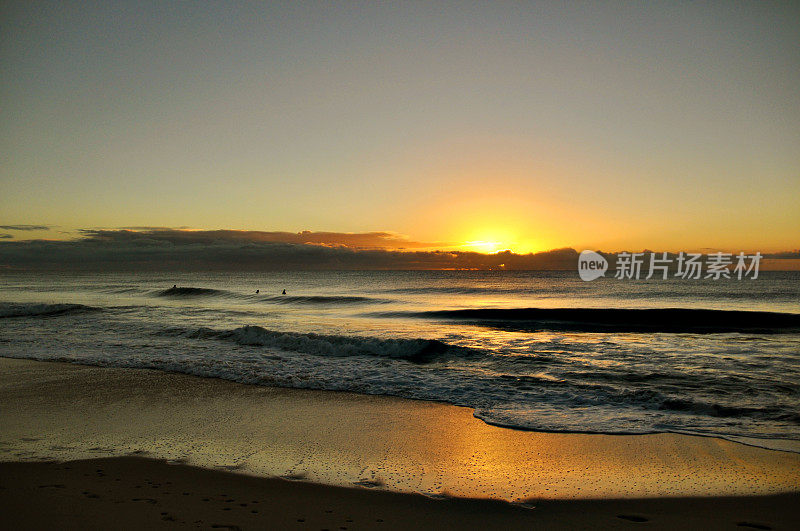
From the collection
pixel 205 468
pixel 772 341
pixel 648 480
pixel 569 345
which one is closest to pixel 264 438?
pixel 205 468

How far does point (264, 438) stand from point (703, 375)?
9220mm

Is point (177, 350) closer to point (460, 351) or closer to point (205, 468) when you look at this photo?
point (460, 351)

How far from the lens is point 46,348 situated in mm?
13922

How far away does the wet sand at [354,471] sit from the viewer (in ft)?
13.6

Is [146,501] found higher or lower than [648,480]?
lower

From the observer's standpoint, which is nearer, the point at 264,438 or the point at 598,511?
the point at 598,511

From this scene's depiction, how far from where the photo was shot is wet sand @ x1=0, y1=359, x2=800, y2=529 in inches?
163

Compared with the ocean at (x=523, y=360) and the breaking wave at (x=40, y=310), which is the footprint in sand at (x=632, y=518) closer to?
the ocean at (x=523, y=360)

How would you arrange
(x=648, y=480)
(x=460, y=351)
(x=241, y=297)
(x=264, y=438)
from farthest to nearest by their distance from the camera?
(x=241, y=297) < (x=460, y=351) < (x=264, y=438) < (x=648, y=480)

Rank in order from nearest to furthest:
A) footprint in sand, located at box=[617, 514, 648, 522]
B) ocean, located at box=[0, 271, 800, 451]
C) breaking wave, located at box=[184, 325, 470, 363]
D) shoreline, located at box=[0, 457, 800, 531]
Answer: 1. shoreline, located at box=[0, 457, 800, 531]
2. footprint in sand, located at box=[617, 514, 648, 522]
3. ocean, located at box=[0, 271, 800, 451]
4. breaking wave, located at box=[184, 325, 470, 363]

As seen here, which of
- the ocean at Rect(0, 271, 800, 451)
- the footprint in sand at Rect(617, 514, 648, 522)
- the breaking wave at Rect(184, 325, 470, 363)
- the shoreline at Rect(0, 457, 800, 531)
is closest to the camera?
the shoreline at Rect(0, 457, 800, 531)

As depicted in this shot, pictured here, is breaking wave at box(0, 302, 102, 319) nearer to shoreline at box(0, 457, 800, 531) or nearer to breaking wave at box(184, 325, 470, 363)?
breaking wave at box(184, 325, 470, 363)

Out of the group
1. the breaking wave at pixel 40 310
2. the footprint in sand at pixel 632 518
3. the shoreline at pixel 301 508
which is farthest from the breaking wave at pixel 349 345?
the breaking wave at pixel 40 310

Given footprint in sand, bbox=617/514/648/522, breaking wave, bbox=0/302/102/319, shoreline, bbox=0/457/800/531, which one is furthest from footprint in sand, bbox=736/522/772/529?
breaking wave, bbox=0/302/102/319
